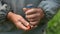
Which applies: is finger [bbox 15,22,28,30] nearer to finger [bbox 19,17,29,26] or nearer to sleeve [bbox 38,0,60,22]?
finger [bbox 19,17,29,26]

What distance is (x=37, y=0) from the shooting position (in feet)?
2.36

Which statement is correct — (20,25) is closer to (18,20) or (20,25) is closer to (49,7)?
(18,20)

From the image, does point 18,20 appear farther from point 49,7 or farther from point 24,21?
point 49,7

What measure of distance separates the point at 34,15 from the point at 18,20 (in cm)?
9

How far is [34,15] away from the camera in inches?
26.2

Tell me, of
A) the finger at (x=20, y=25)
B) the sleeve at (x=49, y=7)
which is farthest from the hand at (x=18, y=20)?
the sleeve at (x=49, y=7)

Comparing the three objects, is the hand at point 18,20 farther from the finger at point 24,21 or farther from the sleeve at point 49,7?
the sleeve at point 49,7

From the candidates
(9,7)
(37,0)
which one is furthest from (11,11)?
(37,0)

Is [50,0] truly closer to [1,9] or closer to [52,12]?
[52,12]

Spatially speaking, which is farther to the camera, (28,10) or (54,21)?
(28,10)

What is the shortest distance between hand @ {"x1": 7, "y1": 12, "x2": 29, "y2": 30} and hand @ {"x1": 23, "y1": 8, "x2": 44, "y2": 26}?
28 mm

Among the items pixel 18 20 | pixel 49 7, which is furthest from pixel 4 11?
pixel 49 7

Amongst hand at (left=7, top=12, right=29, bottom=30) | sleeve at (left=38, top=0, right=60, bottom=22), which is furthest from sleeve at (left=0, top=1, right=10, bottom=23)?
sleeve at (left=38, top=0, right=60, bottom=22)

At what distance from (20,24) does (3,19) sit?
83 millimetres
